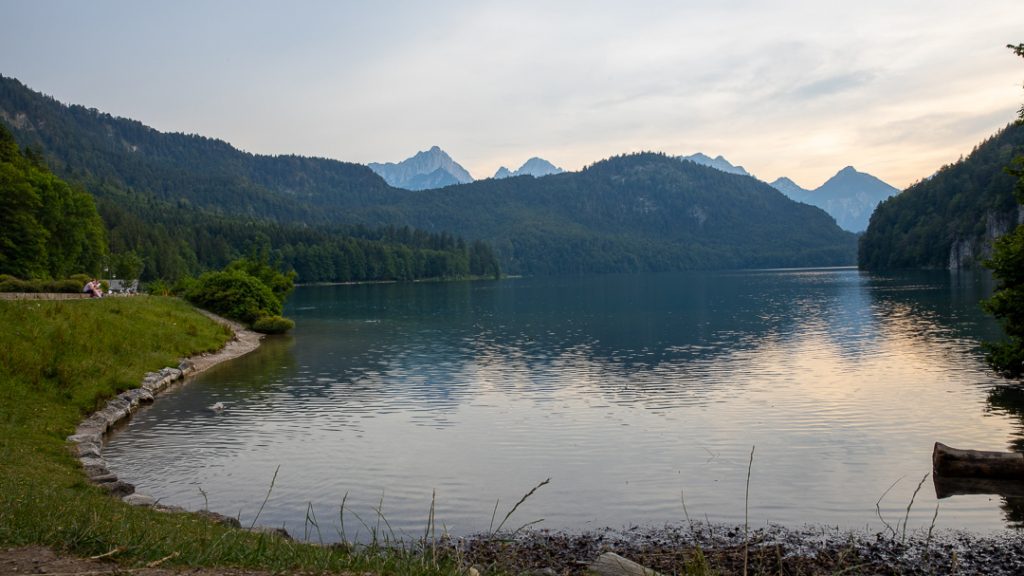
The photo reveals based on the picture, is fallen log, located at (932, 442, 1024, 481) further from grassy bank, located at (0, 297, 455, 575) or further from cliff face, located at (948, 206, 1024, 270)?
cliff face, located at (948, 206, 1024, 270)

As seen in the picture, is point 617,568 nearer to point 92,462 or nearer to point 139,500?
point 139,500

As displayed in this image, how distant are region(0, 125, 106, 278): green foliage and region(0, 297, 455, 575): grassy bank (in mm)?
23708

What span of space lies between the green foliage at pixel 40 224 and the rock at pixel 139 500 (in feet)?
217

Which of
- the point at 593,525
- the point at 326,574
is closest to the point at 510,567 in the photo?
the point at 593,525

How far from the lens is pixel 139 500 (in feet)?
64.2

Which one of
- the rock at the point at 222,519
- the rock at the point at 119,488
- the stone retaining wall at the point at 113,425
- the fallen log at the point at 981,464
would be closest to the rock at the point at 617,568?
the rock at the point at 222,519

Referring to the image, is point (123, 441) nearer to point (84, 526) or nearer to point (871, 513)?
point (84, 526)

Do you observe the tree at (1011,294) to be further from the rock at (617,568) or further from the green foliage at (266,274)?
the green foliage at (266,274)

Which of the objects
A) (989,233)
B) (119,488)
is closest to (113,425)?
(119,488)

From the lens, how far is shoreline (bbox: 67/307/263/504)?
66.7 feet

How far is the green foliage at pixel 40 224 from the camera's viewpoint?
74500mm

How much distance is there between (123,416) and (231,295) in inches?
1688

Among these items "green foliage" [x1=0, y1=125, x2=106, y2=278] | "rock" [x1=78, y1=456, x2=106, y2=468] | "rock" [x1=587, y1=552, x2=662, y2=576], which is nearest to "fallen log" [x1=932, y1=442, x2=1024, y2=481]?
"rock" [x1=587, y1=552, x2=662, y2=576]

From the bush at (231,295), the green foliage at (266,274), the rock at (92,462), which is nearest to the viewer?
the rock at (92,462)
